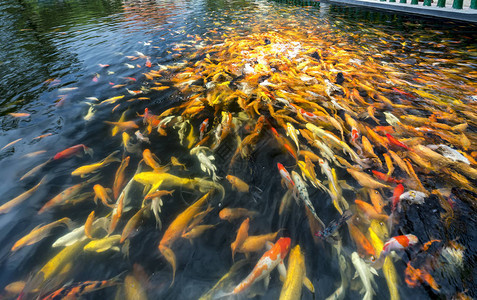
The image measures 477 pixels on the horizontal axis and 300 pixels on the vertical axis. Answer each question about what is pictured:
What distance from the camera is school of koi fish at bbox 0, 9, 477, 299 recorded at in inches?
64.0

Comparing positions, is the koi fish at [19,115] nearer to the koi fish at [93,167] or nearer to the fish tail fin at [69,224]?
the koi fish at [93,167]

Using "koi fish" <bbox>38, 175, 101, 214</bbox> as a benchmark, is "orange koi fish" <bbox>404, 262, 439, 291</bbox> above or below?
below

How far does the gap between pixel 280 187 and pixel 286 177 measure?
14 cm

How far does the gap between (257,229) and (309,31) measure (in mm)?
8611

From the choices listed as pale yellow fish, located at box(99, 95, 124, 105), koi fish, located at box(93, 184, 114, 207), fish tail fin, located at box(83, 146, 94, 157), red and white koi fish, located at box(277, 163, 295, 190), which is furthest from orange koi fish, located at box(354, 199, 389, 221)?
pale yellow fish, located at box(99, 95, 124, 105)

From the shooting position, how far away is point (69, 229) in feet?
6.55

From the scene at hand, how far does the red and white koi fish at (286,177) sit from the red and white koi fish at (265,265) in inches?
27.4

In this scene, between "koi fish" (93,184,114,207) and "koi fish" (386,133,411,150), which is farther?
"koi fish" (386,133,411,150)

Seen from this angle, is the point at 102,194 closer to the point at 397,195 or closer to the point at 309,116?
the point at 309,116

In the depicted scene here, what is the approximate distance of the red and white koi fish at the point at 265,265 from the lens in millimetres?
1583

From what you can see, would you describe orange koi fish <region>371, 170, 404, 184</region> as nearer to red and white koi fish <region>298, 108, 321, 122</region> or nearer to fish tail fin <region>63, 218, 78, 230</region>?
red and white koi fish <region>298, 108, 321, 122</region>

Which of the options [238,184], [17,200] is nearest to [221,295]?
[238,184]

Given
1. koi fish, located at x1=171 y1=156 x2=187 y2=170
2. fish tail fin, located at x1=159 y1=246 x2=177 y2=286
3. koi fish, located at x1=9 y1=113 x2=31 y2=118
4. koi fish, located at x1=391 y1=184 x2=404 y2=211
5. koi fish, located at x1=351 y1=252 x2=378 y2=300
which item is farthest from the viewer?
koi fish, located at x1=9 y1=113 x2=31 y2=118

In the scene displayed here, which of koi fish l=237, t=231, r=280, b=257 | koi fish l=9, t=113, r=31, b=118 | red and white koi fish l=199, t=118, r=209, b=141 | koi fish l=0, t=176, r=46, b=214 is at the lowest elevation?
koi fish l=237, t=231, r=280, b=257
